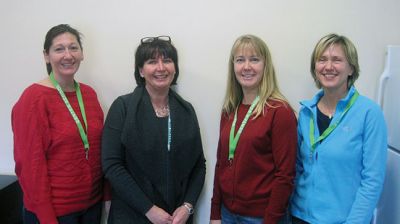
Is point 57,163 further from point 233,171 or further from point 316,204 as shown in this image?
point 316,204

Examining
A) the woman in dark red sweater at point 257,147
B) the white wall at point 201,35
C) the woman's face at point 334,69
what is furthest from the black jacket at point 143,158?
the woman's face at point 334,69

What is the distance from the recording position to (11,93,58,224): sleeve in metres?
1.61

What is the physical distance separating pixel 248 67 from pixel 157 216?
2.97ft

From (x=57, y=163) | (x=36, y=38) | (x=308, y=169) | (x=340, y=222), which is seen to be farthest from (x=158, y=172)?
(x=36, y=38)

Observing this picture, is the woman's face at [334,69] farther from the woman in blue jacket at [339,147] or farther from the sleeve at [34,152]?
the sleeve at [34,152]

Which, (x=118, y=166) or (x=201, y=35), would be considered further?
(x=201, y=35)

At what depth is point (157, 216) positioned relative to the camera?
5.70 ft

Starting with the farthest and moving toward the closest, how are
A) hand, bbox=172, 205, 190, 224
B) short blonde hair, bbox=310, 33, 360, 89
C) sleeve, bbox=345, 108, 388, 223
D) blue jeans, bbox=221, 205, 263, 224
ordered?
hand, bbox=172, 205, 190, 224, blue jeans, bbox=221, 205, 263, 224, short blonde hair, bbox=310, 33, 360, 89, sleeve, bbox=345, 108, 388, 223

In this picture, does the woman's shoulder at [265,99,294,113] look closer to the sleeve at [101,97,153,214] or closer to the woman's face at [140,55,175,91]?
the woman's face at [140,55,175,91]

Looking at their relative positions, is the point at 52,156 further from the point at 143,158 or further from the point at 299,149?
the point at 299,149

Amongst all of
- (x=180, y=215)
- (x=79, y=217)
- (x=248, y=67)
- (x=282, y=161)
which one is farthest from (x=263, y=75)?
(x=79, y=217)

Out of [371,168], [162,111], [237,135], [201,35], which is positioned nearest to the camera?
[371,168]

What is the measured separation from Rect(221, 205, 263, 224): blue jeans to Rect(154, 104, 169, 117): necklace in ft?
2.01

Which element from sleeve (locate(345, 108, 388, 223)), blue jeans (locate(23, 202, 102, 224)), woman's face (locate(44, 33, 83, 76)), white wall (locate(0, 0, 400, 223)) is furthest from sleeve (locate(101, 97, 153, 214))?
sleeve (locate(345, 108, 388, 223))
